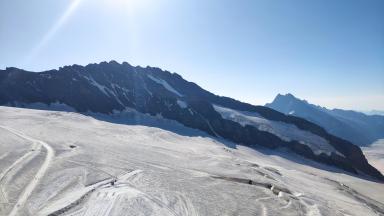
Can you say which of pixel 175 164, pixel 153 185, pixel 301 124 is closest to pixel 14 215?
pixel 153 185

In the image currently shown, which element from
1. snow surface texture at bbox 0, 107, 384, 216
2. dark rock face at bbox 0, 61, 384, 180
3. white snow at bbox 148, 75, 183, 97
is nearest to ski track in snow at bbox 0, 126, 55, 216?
snow surface texture at bbox 0, 107, 384, 216

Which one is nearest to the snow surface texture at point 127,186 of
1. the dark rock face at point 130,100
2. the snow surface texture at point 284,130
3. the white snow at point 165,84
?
the dark rock face at point 130,100

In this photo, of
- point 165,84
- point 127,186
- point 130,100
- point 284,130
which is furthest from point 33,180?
point 165,84

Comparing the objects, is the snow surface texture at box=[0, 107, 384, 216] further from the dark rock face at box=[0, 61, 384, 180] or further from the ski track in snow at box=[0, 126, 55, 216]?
the dark rock face at box=[0, 61, 384, 180]

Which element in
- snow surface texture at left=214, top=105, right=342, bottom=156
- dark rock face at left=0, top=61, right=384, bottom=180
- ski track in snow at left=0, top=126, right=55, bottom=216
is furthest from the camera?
snow surface texture at left=214, top=105, right=342, bottom=156

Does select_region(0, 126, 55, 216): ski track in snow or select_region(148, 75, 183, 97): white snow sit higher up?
select_region(148, 75, 183, 97): white snow

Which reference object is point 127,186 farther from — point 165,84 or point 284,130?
point 165,84

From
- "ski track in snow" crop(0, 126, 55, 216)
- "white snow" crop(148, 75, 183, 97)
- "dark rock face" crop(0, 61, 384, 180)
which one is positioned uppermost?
"white snow" crop(148, 75, 183, 97)
